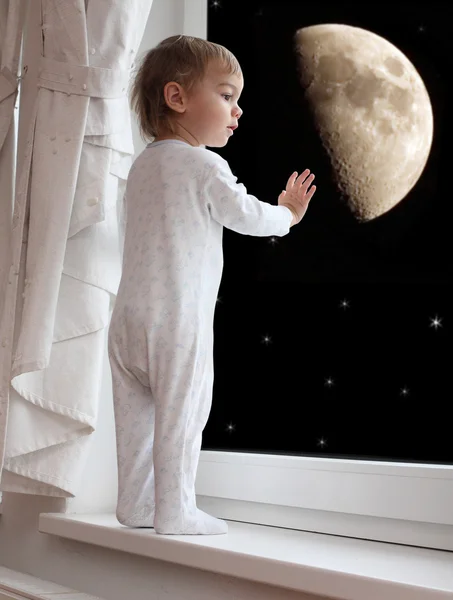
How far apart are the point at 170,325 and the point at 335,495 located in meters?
0.41

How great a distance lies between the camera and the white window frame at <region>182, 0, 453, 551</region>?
121 cm

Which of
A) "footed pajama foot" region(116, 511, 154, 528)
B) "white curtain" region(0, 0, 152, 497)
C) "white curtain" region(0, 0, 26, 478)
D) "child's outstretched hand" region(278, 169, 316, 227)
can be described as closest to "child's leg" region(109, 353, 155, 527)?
"footed pajama foot" region(116, 511, 154, 528)

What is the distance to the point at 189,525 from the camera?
1.20 metres

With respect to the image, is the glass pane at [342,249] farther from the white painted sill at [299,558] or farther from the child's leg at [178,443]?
the child's leg at [178,443]

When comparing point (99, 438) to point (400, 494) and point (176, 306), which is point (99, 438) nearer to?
point (176, 306)

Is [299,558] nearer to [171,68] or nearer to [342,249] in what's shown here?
[342,249]

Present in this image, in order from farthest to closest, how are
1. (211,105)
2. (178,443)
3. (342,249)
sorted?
(342,249) < (211,105) < (178,443)

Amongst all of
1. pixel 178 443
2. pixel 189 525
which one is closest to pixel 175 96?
pixel 178 443

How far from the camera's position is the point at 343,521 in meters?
1.33

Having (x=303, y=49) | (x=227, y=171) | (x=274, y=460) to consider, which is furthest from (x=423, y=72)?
(x=274, y=460)

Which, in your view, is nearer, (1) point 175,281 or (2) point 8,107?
(1) point 175,281

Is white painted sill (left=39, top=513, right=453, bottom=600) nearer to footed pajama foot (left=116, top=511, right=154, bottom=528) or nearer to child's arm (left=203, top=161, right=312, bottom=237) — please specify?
footed pajama foot (left=116, top=511, right=154, bottom=528)

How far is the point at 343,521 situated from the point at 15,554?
712 mm

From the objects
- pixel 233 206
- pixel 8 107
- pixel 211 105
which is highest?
pixel 8 107
